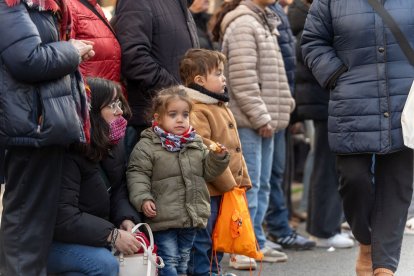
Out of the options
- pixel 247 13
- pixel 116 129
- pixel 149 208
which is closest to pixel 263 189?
pixel 247 13

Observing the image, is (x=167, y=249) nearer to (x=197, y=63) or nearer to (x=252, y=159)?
(x=197, y=63)

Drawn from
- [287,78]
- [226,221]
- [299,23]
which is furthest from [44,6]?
[299,23]

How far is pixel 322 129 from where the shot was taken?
8.48 meters

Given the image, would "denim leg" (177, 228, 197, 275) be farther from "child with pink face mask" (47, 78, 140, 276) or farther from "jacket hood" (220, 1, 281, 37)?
"jacket hood" (220, 1, 281, 37)

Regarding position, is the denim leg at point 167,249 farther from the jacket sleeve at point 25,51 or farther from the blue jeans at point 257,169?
the blue jeans at point 257,169

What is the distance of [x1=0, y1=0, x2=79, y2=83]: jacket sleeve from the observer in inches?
→ 205

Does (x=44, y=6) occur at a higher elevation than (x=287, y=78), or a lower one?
higher

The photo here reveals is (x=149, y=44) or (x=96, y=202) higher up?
(x=149, y=44)

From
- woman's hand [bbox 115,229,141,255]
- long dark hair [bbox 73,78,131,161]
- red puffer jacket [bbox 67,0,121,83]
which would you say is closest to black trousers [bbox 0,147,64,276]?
long dark hair [bbox 73,78,131,161]

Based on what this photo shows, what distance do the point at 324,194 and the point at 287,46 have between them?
1252mm

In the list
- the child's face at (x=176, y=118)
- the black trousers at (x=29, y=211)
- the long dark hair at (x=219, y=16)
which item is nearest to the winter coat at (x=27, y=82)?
the black trousers at (x=29, y=211)

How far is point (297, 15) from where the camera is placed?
29.0 ft

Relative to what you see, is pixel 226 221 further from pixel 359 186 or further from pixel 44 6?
pixel 44 6

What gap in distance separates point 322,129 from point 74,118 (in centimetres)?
353
